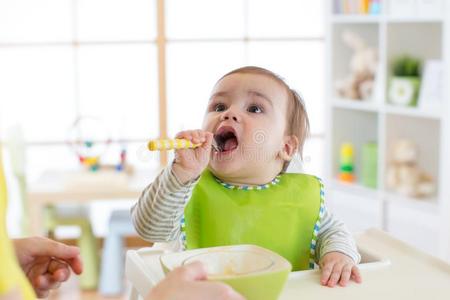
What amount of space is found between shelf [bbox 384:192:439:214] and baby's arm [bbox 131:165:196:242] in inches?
78.4

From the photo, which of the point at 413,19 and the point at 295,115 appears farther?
the point at 413,19

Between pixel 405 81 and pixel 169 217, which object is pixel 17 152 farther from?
pixel 169 217

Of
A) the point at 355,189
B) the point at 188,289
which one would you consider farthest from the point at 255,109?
the point at 355,189

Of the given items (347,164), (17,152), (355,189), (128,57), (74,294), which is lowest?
(74,294)

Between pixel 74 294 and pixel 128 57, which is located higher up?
pixel 128 57

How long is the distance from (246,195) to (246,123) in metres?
0.12

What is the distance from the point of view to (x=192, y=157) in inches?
44.5

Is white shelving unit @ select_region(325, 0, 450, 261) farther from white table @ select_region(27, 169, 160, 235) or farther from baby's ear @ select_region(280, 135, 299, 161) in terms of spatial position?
baby's ear @ select_region(280, 135, 299, 161)

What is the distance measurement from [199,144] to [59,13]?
3.16 m

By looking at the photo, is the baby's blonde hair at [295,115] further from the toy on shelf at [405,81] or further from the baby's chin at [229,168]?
the toy on shelf at [405,81]

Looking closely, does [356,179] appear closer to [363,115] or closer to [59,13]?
[363,115]

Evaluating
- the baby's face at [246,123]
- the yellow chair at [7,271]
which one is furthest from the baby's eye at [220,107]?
the yellow chair at [7,271]

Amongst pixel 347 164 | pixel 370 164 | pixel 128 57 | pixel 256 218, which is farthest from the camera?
pixel 128 57

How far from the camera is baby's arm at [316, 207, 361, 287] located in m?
1.08
